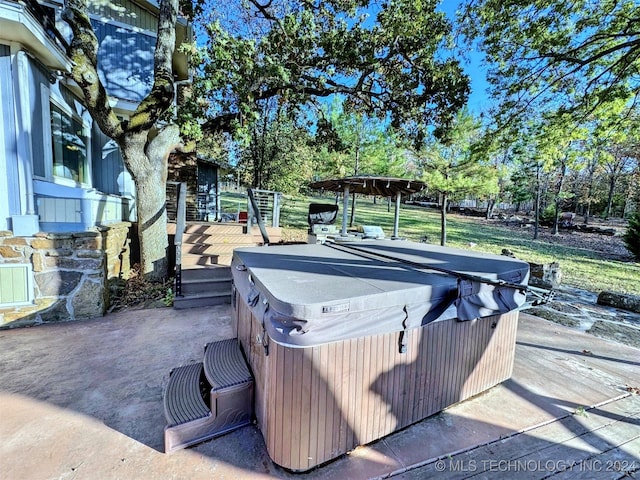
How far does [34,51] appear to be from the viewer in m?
4.23

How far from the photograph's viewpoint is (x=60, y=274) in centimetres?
419

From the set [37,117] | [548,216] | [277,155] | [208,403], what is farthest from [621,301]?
[548,216]

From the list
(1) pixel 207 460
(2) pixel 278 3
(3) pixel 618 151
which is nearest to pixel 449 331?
(1) pixel 207 460

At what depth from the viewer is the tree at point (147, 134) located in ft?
15.6

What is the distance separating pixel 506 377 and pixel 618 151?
2470cm

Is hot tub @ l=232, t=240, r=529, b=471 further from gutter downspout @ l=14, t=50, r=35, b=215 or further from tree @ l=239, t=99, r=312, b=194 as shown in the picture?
tree @ l=239, t=99, r=312, b=194

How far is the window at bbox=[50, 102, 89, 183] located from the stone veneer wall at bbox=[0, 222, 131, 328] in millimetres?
1693

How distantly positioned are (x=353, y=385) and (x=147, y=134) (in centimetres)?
Answer: 567

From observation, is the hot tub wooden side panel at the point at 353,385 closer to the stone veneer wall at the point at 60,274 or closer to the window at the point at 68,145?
the stone veneer wall at the point at 60,274

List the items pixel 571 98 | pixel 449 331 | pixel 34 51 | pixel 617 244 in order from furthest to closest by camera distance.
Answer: pixel 617 244 < pixel 571 98 < pixel 34 51 < pixel 449 331

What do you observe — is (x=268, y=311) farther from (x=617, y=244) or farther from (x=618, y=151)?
(x=618, y=151)

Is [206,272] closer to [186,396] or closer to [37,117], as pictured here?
[186,396]

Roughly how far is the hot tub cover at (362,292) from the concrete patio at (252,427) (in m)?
0.89

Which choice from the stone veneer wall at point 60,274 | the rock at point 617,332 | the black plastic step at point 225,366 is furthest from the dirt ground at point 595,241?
the stone veneer wall at point 60,274
